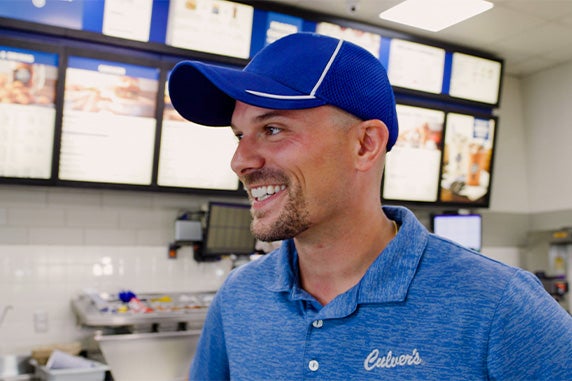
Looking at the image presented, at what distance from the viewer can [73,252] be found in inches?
149

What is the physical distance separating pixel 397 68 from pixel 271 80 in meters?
3.54

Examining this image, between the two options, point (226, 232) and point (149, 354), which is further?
point (226, 232)

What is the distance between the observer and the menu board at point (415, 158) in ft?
14.9

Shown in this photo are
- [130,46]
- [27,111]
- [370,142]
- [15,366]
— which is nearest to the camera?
[370,142]

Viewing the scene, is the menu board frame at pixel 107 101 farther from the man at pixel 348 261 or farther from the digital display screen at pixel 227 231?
the man at pixel 348 261

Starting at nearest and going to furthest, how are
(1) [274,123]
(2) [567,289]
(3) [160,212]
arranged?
(1) [274,123], (3) [160,212], (2) [567,289]

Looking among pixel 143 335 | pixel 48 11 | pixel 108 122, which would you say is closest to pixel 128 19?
pixel 48 11

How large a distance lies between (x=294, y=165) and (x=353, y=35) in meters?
3.36

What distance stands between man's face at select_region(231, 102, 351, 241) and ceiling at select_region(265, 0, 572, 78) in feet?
9.97

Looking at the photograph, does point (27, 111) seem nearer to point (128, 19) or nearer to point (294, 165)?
point (128, 19)

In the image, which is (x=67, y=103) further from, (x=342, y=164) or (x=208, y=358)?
(x=342, y=164)

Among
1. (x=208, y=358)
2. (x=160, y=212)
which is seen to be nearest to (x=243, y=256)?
(x=160, y=212)

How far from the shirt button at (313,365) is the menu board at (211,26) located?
9.52ft

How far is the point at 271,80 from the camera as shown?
1104mm
